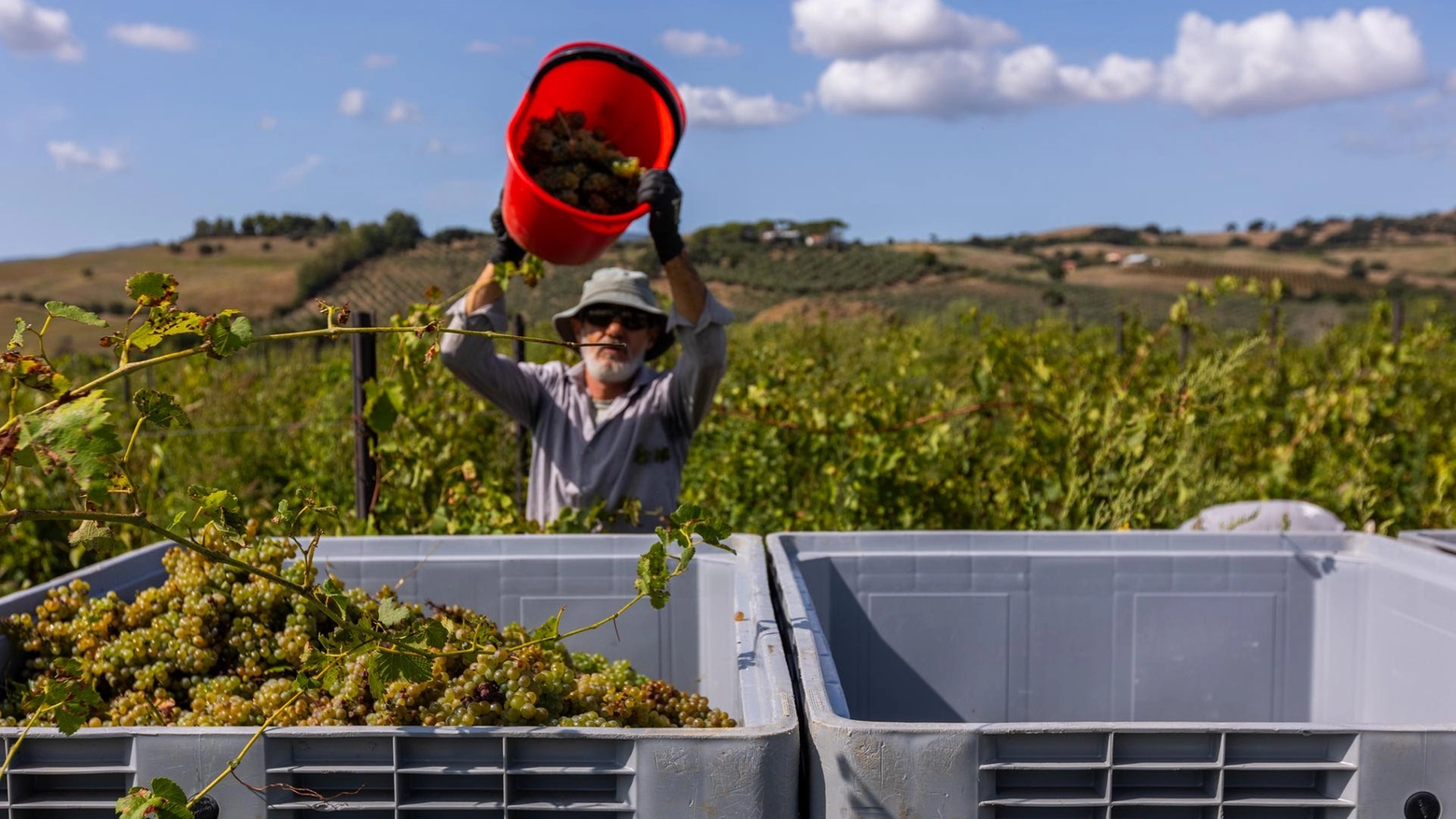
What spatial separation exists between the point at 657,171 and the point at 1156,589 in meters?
1.27

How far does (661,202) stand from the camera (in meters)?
2.30

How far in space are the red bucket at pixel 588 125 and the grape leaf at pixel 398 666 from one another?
1.36 metres

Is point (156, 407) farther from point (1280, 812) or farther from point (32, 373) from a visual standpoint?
point (1280, 812)

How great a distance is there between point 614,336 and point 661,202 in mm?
542

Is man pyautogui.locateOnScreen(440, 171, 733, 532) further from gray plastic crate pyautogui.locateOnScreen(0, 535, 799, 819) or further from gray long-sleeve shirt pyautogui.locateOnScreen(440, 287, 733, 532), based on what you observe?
gray plastic crate pyautogui.locateOnScreen(0, 535, 799, 819)

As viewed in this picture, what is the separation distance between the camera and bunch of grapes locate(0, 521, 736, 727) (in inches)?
49.4

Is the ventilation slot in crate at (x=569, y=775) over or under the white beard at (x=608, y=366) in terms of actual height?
under

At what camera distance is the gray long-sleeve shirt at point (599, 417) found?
102 inches

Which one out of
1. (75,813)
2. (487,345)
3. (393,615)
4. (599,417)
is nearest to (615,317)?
(599,417)

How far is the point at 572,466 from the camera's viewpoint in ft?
8.93

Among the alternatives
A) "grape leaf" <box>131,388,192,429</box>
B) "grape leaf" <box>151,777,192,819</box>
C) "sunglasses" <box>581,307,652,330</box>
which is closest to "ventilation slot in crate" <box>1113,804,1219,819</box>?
"grape leaf" <box>151,777,192,819</box>

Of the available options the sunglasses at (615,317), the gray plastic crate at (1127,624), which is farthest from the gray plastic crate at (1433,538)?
the sunglasses at (615,317)

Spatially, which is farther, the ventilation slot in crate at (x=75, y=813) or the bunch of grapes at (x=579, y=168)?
the bunch of grapes at (x=579, y=168)

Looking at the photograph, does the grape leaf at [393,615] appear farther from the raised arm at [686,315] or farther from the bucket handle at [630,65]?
the bucket handle at [630,65]
